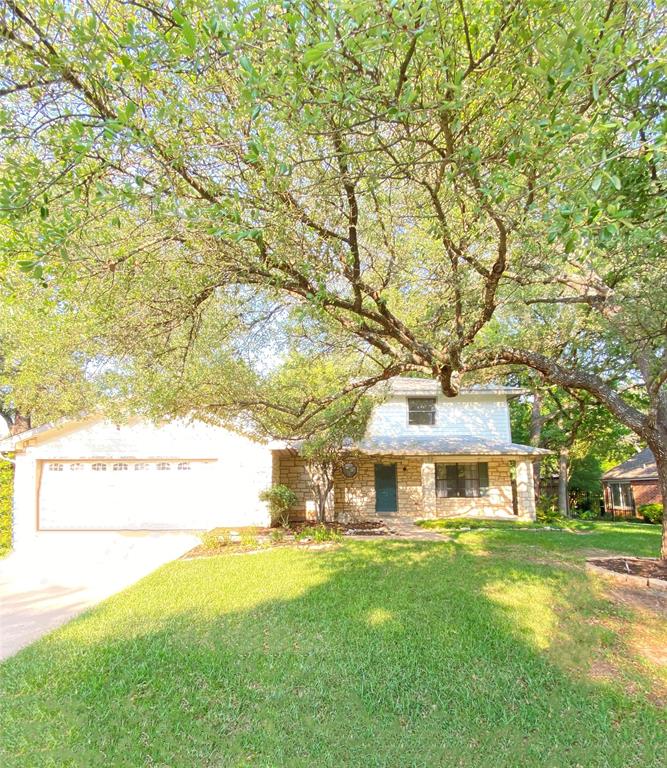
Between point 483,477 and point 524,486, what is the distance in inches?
54.6

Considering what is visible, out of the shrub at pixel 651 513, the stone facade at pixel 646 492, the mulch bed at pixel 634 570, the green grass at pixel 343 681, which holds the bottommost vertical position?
the shrub at pixel 651 513

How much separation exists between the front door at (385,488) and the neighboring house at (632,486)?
13398mm

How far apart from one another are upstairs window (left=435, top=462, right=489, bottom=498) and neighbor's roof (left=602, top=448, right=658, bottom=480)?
1060 cm

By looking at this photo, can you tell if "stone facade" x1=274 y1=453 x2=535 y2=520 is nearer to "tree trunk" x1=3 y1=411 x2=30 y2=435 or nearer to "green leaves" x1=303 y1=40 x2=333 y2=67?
"tree trunk" x1=3 y1=411 x2=30 y2=435

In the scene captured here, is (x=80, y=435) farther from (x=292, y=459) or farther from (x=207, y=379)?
(x=207, y=379)

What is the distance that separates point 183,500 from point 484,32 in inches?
546

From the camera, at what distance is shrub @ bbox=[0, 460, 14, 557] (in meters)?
11.1

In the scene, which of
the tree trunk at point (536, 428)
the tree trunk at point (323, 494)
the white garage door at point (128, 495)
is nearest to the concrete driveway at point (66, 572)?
the white garage door at point (128, 495)

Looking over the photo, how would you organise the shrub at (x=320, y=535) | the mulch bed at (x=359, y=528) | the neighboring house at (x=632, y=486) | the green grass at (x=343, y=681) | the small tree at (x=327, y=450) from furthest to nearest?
1. the neighboring house at (x=632, y=486)
2. the mulch bed at (x=359, y=528)
3. the small tree at (x=327, y=450)
4. the shrub at (x=320, y=535)
5. the green grass at (x=343, y=681)

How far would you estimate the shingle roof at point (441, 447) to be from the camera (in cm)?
1544

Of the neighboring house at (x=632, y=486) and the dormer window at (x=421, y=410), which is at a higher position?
the dormer window at (x=421, y=410)

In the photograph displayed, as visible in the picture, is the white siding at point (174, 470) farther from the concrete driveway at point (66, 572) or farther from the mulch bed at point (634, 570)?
the mulch bed at point (634, 570)

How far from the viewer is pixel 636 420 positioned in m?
6.61

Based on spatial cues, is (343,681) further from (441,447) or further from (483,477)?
(483,477)
